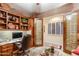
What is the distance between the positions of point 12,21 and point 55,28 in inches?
29.1

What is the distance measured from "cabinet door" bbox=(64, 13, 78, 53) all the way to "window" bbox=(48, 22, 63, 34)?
12 centimetres

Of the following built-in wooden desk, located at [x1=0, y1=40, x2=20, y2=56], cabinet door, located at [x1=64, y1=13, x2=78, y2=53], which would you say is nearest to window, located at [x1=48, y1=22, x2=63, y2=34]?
cabinet door, located at [x1=64, y1=13, x2=78, y2=53]

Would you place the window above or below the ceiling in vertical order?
below

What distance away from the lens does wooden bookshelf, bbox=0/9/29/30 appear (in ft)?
6.93

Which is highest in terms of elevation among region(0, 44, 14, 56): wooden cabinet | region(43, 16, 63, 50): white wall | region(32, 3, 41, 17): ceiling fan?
region(32, 3, 41, 17): ceiling fan

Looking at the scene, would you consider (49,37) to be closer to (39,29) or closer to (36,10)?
(39,29)

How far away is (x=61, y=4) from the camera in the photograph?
2.18 meters

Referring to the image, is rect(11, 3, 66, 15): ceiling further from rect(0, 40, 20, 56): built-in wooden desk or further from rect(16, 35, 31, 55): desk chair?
rect(0, 40, 20, 56): built-in wooden desk

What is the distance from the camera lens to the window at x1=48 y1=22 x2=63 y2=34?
220 cm

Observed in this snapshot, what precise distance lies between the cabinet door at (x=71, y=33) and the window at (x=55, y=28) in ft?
0.38

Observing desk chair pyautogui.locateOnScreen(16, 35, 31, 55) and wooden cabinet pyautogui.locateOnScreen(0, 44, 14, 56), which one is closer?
wooden cabinet pyautogui.locateOnScreen(0, 44, 14, 56)

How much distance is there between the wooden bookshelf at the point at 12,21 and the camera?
211cm

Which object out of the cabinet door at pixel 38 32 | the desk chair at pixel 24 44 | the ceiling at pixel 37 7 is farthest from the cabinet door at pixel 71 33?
the desk chair at pixel 24 44

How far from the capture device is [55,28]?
2219 mm
